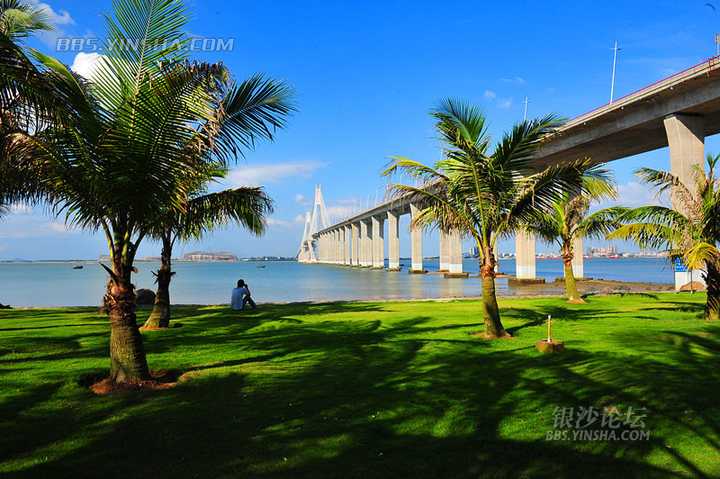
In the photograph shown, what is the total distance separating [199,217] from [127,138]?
598cm

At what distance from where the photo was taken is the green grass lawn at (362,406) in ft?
13.6

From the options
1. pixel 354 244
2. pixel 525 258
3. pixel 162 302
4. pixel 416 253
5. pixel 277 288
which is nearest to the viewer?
pixel 162 302

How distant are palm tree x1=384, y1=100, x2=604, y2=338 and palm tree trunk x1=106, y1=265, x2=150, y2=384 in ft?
19.9

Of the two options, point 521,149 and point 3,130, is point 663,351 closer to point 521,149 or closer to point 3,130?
point 521,149

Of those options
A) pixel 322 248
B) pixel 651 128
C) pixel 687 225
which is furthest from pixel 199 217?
pixel 322 248

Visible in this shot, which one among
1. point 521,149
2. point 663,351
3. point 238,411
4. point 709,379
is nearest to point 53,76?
point 238,411

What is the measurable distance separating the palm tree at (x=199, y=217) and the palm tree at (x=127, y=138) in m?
4.45

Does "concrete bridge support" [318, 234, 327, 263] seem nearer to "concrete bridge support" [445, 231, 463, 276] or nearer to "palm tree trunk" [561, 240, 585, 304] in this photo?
"concrete bridge support" [445, 231, 463, 276]

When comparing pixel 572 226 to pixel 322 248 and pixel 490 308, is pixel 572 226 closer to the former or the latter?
pixel 490 308

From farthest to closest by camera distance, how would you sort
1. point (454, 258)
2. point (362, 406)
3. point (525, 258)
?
point (454, 258) < point (525, 258) < point (362, 406)

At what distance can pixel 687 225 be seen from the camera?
12734mm

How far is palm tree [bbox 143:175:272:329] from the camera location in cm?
1197

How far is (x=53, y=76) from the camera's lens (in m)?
5.98

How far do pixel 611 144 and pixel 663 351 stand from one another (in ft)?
105
